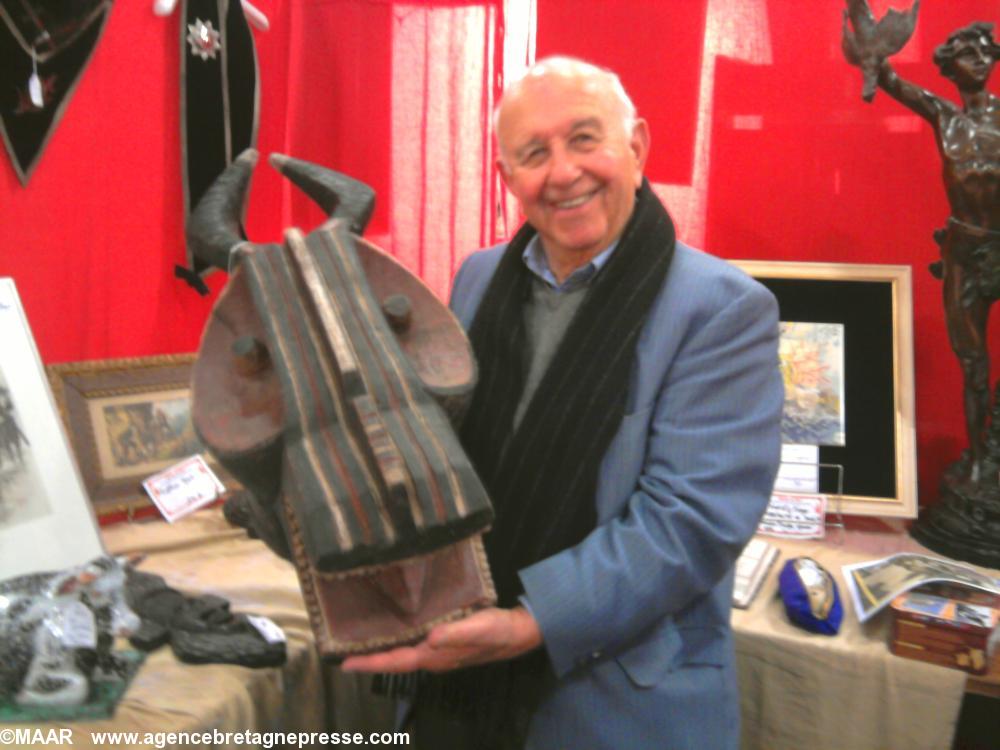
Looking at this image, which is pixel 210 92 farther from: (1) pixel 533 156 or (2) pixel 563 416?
(2) pixel 563 416

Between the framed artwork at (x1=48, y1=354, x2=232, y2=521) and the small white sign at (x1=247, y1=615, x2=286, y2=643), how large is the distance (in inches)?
18.7

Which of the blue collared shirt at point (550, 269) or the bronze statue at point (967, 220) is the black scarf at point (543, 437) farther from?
the bronze statue at point (967, 220)

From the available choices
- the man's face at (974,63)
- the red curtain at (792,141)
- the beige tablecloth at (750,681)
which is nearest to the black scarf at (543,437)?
the beige tablecloth at (750,681)

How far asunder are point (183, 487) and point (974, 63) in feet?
5.76

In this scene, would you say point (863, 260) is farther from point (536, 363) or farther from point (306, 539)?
point (306, 539)

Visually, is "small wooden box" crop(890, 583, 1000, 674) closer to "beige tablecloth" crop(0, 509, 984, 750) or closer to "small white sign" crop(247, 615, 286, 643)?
"beige tablecloth" crop(0, 509, 984, 750)

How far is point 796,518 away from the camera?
154 cm

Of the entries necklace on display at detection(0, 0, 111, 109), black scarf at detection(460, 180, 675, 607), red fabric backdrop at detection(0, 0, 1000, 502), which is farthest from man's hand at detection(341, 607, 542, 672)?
necklace on display at detection(0, 0, 111, 109)

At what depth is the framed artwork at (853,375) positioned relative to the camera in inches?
62.4

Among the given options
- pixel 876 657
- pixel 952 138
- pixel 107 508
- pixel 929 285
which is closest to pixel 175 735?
pixel 107 508

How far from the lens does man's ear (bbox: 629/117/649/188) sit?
911mm

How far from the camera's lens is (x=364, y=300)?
69 cm

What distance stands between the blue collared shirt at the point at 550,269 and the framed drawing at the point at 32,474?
867 mm

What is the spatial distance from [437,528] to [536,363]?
0.37 metres
